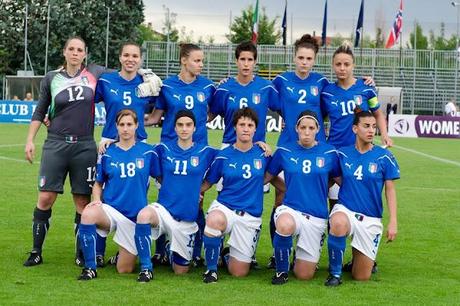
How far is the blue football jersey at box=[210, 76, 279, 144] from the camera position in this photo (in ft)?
27.7

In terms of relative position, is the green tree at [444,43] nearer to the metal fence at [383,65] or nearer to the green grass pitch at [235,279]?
the metal fence at [383,65]

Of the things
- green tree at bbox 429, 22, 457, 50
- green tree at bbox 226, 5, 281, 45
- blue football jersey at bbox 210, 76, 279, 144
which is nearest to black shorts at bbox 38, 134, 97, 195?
blue football jersey at bbox 210, 76, 279, 144

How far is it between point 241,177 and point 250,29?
177 feet

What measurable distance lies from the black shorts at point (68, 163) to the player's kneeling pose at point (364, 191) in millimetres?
2232

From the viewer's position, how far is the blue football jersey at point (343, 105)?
8328 mm

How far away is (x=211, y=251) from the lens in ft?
25.1

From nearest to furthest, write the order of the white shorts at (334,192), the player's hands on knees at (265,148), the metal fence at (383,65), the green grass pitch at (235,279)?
1. the green grass pitch at (235,279)
2. the player's hands on knees at (265,148)
3. the white shorts at (334,192)
4. the metal fence at (383,65)

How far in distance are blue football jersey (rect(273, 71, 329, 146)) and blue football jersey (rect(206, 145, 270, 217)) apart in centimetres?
46

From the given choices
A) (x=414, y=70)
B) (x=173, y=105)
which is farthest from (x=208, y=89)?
(x=414, y=70)

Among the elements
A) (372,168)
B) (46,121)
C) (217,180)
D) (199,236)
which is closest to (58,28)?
(46,121)

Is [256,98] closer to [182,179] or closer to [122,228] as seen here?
[182,179]

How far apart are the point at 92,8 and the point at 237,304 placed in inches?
1840

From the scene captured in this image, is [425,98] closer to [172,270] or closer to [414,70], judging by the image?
[414,70]

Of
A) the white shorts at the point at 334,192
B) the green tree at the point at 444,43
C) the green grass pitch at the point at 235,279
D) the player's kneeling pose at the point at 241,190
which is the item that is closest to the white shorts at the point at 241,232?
the player's kneeling pose at the point at 241,190
